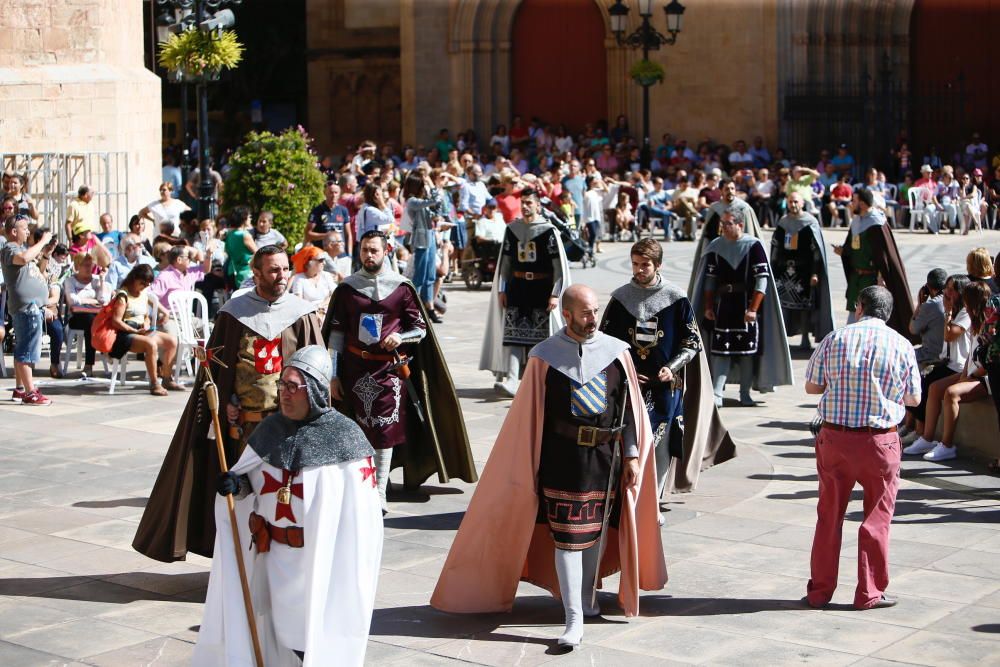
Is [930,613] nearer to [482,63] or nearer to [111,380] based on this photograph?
[111,380]

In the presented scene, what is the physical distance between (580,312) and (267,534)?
75.6 inches

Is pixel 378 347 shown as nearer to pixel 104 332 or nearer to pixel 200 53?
pixel 104 332

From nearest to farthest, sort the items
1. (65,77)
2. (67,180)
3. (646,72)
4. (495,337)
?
(495,337) → (67,180) → (65,77) → (646,72)

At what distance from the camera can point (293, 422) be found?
632cm

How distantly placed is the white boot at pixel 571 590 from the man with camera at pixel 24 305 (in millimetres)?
7491

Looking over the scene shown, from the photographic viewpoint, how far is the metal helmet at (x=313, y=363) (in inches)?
245

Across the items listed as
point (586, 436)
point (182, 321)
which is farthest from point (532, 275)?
point (586, 436)

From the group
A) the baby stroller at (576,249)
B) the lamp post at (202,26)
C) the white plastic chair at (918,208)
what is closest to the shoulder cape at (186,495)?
the lamp post at (202,26)

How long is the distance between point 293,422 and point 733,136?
91.0 ft

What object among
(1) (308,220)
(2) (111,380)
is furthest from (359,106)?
(2) (111,380)

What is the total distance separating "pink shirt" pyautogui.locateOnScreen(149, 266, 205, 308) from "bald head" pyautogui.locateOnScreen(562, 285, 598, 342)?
769cm

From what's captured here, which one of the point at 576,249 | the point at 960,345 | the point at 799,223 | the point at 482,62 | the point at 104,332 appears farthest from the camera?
the point at 482,62

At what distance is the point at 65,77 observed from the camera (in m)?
20.4

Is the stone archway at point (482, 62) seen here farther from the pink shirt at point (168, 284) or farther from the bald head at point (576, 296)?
the bald head at point (576, 296)
